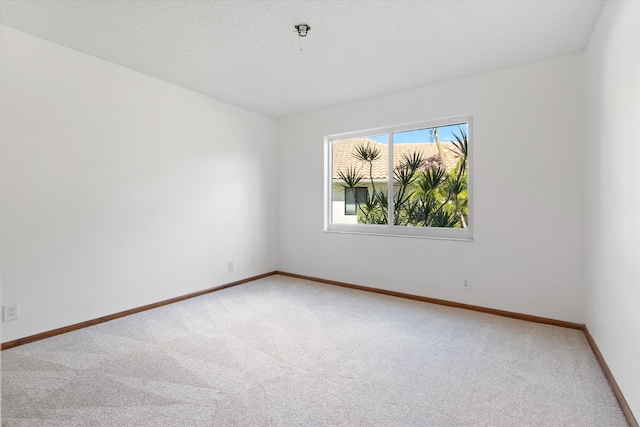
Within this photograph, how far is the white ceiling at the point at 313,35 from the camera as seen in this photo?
2410 mm

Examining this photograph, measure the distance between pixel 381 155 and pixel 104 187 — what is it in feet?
9.92

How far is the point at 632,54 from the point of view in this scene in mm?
1840

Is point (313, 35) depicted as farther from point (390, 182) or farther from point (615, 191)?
point (615, 191)

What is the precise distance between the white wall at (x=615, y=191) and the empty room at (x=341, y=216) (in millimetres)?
24

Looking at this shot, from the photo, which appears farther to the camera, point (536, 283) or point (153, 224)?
point (153, 224)

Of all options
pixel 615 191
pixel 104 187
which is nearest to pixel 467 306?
pixel 615 191

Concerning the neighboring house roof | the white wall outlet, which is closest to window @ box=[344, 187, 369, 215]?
the neighboring house roof

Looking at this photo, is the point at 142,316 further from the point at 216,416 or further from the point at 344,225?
the point at 344,225

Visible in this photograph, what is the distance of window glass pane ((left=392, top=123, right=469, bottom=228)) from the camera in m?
3.76

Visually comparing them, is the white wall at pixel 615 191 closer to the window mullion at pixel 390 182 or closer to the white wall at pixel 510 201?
the white wall at pixel 510 201

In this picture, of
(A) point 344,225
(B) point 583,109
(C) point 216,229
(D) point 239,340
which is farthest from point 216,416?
(B) point 583,109

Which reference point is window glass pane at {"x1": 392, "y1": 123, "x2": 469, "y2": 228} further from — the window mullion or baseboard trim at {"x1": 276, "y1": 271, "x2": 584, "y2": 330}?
baseboard trim at {"x1": 276, "y1": 271, "x2": 584, "y2": 330}

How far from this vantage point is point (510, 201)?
3.33 meters

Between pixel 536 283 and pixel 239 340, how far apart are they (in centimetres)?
268
